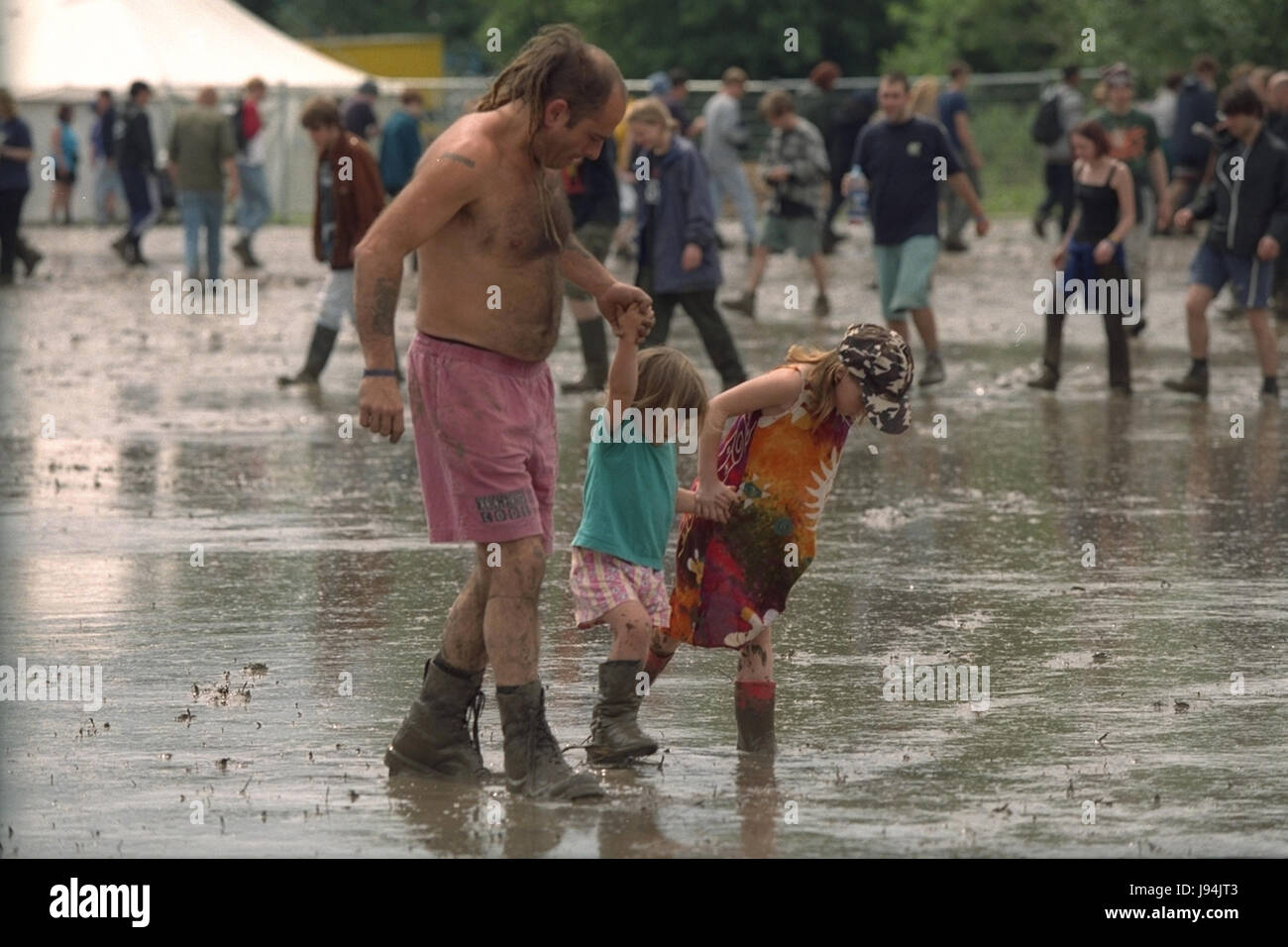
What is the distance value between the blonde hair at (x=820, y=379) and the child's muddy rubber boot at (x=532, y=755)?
1.09 metres

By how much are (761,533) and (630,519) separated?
0.35m

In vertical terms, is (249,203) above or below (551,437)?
above

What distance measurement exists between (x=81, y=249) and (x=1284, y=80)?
54.1 feet

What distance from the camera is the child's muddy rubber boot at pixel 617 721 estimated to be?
5.93 metres

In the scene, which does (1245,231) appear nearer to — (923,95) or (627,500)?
(923,95)

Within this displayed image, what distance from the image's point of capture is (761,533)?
6.07 meters

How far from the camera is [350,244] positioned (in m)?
14.2

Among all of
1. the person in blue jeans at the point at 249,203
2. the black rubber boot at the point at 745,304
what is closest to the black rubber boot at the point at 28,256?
the person in blue jeans at the point at 249,203

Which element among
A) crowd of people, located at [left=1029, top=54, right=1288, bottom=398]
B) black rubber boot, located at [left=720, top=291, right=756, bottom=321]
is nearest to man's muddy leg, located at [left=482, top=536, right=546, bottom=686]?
crowd of people, located at [left=1029, top=54, right=1288, bottom=398]

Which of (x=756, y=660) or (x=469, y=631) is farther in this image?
(x=756, y=660)

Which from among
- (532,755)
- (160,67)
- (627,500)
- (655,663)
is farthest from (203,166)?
(532,755)

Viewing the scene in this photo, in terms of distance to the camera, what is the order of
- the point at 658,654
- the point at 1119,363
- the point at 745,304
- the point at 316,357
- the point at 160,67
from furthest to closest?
the point at 160,67 → the point at 745,304 → the point at 316,357 → the point at 1119,363 → the point at 658,654

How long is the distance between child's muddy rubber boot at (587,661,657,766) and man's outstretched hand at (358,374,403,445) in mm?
953

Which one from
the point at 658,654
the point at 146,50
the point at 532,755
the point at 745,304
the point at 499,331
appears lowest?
the point at 532,755
